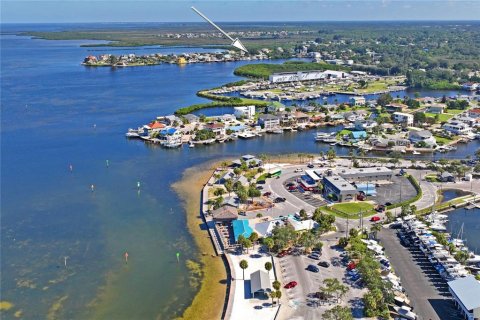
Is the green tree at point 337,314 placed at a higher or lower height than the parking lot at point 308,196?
higher

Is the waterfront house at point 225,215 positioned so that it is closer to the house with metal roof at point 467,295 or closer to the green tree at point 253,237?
the green tree at point 253,237

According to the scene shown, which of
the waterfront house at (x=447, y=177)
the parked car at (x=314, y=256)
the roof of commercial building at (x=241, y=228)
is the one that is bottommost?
the parked car at (x=314, y=256)

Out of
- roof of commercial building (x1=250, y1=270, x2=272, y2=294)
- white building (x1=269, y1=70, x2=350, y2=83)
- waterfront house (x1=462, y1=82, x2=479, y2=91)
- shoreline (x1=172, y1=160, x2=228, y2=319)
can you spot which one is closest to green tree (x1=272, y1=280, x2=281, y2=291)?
roof of commercial building (x1=250, y1=270, x2=272, y2=294)

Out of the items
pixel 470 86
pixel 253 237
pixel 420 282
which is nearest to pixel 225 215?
pixel 253 237

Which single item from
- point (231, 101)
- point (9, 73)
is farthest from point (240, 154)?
point (9, 73)

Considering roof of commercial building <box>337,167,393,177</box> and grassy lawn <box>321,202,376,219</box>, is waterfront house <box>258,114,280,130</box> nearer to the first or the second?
roof of commercial building <box>337,167,393,177</box>

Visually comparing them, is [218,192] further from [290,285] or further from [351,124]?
[351,124]

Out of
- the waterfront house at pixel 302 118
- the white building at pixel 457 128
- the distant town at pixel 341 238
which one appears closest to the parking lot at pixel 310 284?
the distant town at pixel 341 238

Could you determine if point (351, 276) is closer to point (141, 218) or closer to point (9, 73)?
point (141, 218)
